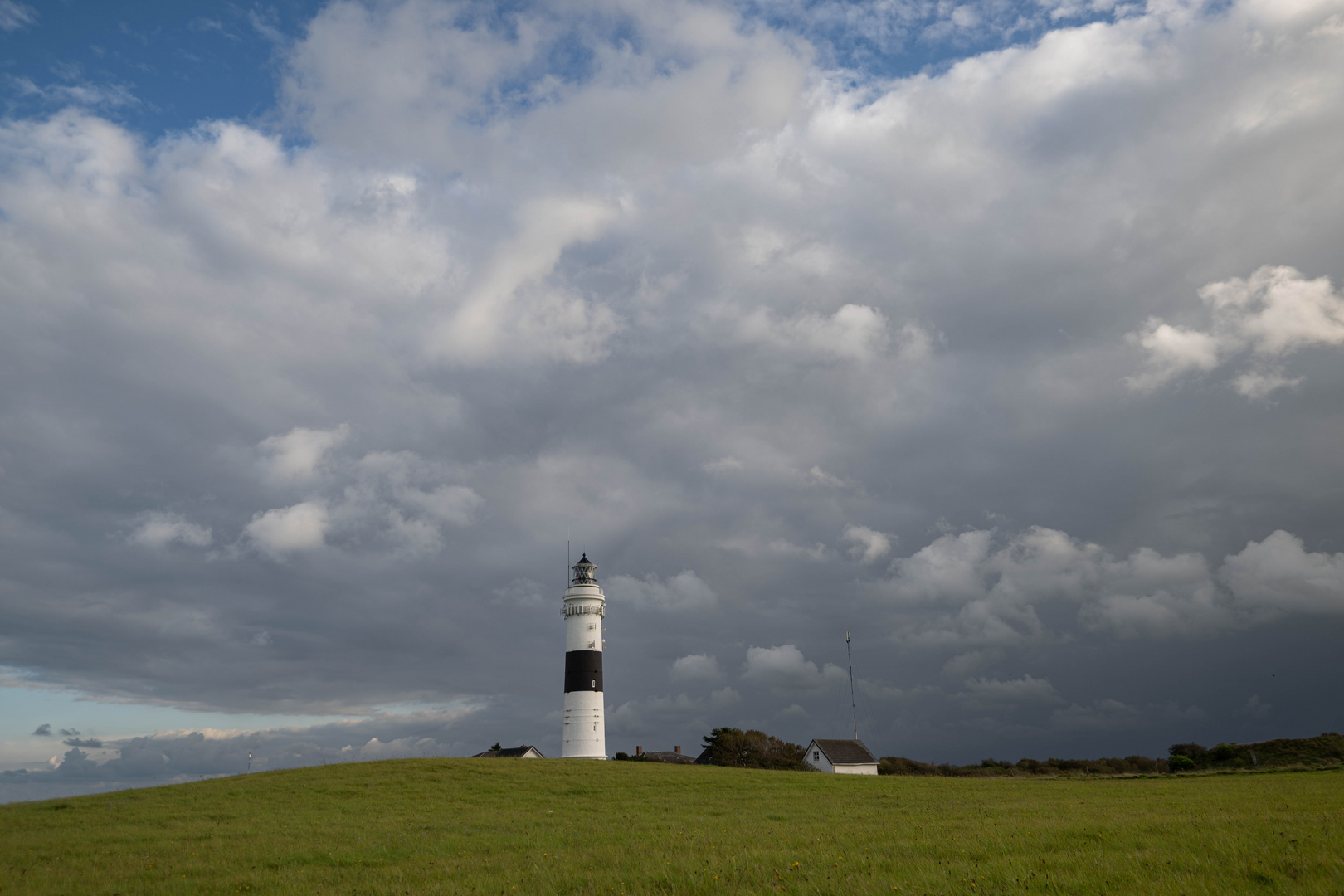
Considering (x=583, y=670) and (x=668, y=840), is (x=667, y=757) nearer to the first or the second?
(x=583, y=670)

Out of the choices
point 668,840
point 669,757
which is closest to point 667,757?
point 669,757

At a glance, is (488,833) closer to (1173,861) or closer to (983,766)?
(1173,861)

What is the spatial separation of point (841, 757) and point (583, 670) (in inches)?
1145

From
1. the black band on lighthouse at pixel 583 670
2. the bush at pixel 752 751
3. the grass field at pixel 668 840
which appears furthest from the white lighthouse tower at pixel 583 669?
the grass field at pixel 668 840

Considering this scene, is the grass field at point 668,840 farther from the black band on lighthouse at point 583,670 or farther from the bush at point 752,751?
the bush at point 752,751

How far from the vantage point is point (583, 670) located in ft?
235

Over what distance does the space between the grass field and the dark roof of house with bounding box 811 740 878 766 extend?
A: 4027 cm

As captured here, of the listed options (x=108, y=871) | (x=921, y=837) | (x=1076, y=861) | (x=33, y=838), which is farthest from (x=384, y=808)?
(x=1076, y=861)

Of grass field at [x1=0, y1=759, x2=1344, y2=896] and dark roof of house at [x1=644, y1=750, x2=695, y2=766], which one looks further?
dark roof of house at [x1=644, y1=750, x2=695, y2=766]

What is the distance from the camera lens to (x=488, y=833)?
70.9 ft

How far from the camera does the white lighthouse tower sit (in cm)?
6906

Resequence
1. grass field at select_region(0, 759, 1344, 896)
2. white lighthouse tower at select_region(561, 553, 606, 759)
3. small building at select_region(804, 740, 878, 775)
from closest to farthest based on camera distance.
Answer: grass field at select_region(0, 759, 1344, 896), white lighthouse tower at select_region(561, 553, 606, 759), small building at select_region(804, 740, 878, 775)

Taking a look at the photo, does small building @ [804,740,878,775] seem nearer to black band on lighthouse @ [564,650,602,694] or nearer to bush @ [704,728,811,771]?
bush @ [704,728,811,771]

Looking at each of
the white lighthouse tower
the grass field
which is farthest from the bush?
the grass field
